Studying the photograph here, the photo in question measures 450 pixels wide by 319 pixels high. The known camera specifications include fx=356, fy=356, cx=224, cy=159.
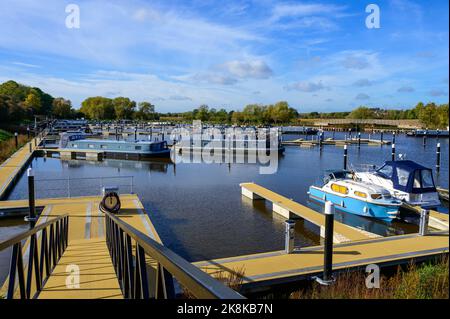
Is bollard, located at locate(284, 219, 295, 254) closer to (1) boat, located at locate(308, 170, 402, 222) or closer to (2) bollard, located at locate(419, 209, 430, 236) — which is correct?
(2) bollard, located at locate(419, 209, 430, 236)

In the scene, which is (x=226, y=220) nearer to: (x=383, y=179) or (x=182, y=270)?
(x=383, y=179)

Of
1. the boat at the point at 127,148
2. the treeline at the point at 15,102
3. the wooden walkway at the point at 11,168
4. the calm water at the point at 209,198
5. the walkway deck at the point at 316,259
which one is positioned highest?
the treeline at the point at 15,102

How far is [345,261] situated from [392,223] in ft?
25.5

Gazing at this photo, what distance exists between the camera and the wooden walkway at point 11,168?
2002 centimetres

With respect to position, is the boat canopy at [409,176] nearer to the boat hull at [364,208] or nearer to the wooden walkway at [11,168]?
the boat hull at [364,208]

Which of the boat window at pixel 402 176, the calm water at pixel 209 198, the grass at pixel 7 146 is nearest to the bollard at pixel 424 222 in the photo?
the boat window at pixel 402 176

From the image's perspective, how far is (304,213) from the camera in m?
14.8

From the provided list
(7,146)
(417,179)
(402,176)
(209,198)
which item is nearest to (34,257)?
(417,179)

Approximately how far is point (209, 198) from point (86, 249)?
11.5 m

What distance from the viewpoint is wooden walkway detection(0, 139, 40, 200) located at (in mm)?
20017

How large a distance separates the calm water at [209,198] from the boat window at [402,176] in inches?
101

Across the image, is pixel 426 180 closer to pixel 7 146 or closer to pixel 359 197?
pixel 359 197

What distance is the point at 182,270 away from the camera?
173 centimetres

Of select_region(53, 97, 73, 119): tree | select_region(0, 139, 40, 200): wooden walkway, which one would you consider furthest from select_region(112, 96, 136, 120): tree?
select_region(0, 139, 40, 200): wooden walkway
